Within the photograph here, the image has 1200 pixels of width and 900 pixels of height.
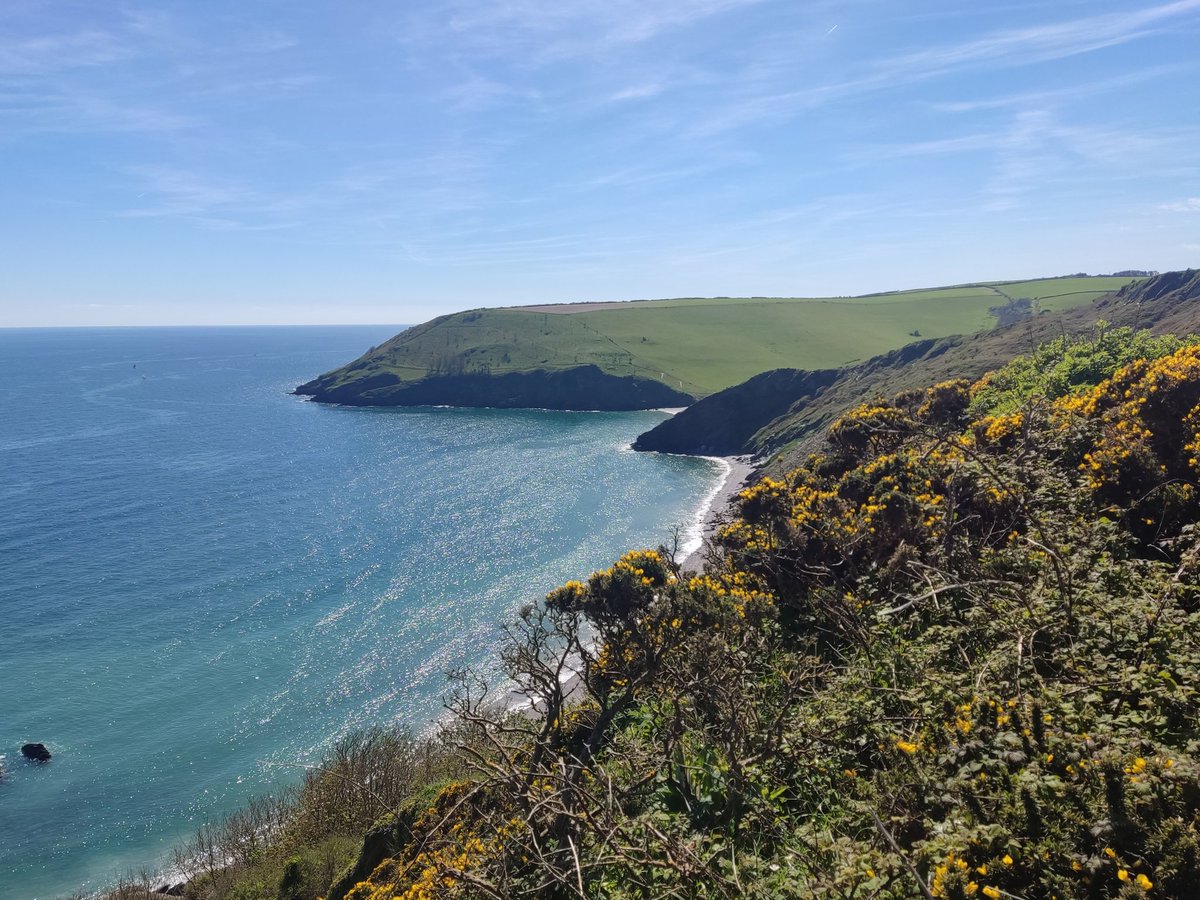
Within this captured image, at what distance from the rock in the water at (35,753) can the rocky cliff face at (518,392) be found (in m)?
135

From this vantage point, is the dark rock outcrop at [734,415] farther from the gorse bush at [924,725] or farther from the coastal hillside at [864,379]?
the gorse bush at [924,725]

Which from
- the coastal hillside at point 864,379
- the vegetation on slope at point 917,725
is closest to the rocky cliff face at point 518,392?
the coastal hillside at point 864,379

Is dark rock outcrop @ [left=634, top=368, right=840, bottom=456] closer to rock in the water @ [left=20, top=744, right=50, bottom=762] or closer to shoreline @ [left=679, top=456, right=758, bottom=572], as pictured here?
shoreline @ [left=679, top=456, right=758, bottom=572]

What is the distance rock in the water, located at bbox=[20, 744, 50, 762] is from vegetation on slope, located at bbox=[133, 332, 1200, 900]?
1179 inches

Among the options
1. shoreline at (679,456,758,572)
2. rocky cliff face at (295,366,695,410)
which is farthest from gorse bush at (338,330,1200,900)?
rocky cliff face at (295,366,695,410)

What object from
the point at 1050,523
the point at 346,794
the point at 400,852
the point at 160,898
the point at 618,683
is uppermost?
the point at 1050,523

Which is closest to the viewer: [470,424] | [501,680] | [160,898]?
[160,898]

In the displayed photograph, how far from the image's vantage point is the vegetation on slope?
6.56m

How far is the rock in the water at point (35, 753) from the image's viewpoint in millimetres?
36094

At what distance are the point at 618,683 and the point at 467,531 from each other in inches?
2230

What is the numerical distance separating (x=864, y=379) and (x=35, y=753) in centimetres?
10384

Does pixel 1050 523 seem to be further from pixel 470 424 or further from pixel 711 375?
pixel 711 375

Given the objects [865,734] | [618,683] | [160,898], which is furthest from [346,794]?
[865,734]

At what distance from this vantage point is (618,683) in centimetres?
1767
